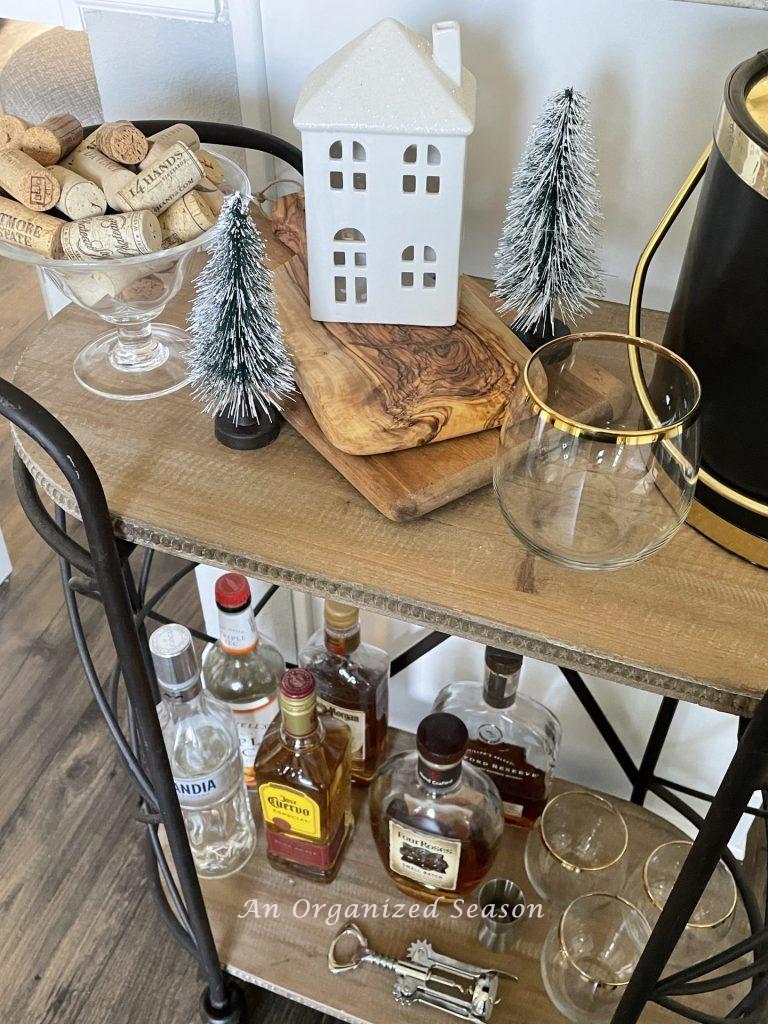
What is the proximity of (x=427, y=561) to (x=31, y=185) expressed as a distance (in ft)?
1.10

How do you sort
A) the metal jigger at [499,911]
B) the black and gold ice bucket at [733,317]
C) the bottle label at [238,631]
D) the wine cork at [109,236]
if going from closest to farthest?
the black and gold ice bucket at [733,317] < the wine cork at [109,236] < the bottle label at [238,631] < the metal jigger at [499,911]

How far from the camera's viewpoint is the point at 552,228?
64 centimetres

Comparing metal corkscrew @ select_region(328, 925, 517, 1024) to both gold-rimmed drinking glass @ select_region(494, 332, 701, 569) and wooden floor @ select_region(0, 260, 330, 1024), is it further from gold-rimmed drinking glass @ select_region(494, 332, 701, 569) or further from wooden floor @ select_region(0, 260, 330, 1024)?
gold-rimmed drinking glass @ select_region(494, 332, 701, 569)

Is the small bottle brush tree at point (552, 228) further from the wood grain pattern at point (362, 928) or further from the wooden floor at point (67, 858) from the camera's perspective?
the wooden floor at point (67, 858)

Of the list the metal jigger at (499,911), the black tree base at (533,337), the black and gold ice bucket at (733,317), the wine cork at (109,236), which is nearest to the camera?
the black and gold ice bucket at (733,317)

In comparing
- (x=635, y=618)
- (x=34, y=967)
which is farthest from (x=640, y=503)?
(x=34, y=967)

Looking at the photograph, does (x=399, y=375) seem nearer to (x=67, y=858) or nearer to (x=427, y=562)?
(x=427, y=562)

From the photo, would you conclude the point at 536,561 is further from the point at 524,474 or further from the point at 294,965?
the point at 294,965

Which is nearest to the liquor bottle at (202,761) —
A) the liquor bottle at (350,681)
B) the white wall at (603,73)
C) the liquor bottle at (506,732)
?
the liquor bottle at (350,681)

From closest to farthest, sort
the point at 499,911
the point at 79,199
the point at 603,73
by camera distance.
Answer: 1. the point at 79,199
2. the point at 603,73
3. the point at 499,911

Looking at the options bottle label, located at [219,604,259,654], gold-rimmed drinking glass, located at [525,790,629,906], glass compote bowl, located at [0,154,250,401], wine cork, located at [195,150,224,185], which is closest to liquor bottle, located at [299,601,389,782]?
bottle label, located at [219,604,259,654]

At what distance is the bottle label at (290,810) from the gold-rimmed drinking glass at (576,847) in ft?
0.75

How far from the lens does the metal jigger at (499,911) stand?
92 cm

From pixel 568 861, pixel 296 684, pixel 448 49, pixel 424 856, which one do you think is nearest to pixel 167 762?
pixel 296 684
